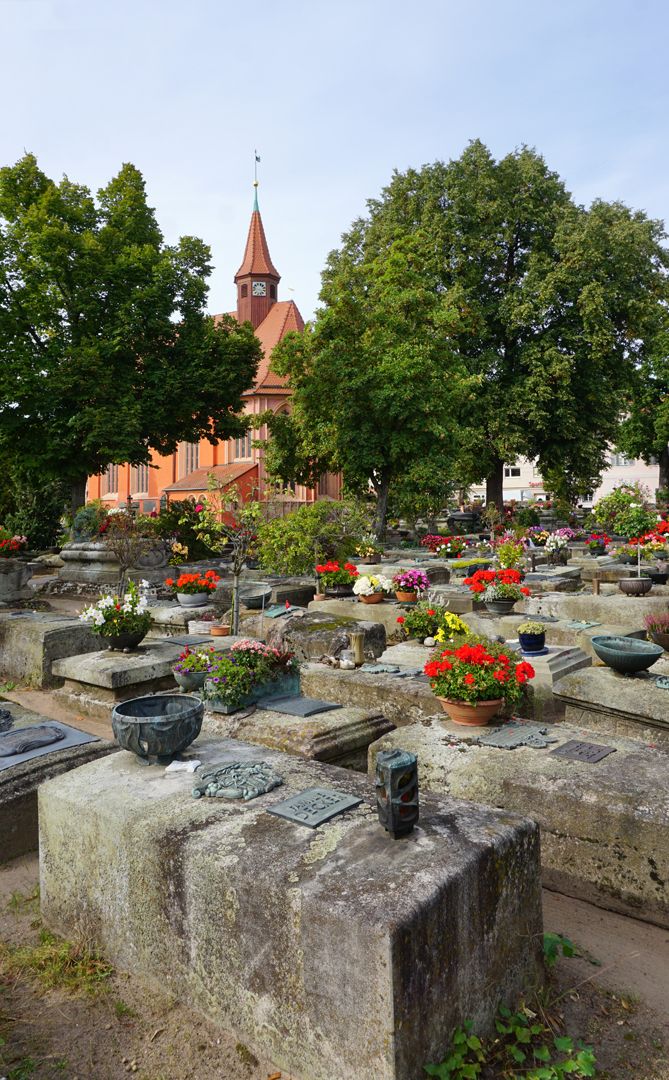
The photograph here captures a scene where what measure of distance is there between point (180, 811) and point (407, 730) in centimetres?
257

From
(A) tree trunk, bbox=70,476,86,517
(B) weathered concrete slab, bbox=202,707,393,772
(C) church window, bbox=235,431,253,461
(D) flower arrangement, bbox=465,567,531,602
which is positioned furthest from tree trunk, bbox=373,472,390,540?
(B) weathered concrete slab, bbox=202,707,393,772

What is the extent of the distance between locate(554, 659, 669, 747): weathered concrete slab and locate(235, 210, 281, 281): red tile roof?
165 feet

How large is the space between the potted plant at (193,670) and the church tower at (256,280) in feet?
155

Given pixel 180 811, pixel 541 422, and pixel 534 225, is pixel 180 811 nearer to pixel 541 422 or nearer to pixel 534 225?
pixel 541 422

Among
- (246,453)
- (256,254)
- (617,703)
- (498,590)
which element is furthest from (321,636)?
(256,254)

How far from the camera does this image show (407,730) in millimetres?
5676

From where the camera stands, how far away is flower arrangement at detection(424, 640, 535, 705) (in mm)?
5457

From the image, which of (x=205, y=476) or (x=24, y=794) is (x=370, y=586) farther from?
(x=205, y=476)

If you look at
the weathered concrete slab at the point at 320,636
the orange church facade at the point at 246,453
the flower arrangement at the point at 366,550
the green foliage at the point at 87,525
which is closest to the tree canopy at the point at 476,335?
the flower arrangement at the point at 366,550

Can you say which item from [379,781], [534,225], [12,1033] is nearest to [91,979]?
[12,1033]

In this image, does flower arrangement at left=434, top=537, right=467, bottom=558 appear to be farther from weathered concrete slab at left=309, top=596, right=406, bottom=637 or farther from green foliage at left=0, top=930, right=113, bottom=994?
green foliage at left=0, top=930, right=113, bottom=994

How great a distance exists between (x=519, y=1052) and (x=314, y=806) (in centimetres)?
135

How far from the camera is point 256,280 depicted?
169ft

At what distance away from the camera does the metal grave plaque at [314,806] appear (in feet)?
11.1
